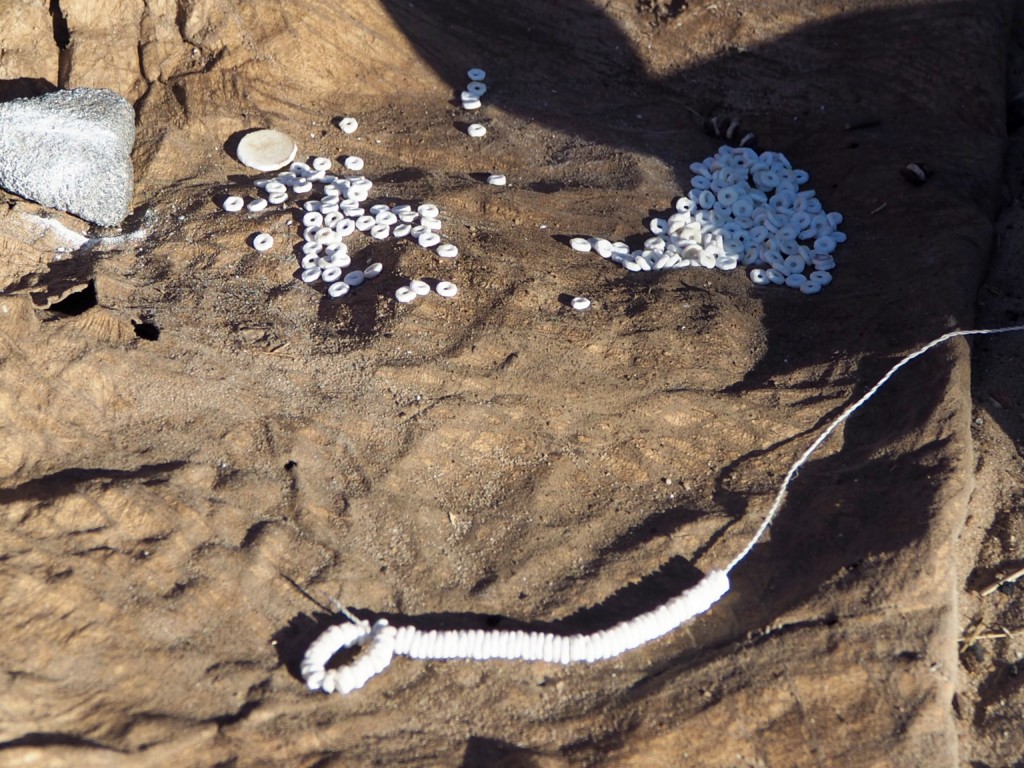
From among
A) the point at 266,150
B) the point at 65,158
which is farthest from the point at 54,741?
the point at 266,150

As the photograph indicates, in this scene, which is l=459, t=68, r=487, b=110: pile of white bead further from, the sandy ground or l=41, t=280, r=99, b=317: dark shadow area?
l=41, t=280, r=99, b=317: dark shadow area

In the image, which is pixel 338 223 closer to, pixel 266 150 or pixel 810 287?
pixel 266 150

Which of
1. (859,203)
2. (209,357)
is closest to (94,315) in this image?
(209,357)

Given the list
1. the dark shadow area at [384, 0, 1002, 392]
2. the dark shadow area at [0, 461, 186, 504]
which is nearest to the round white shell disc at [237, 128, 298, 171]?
the dark shadow area at [384, 0, 1002, 392]

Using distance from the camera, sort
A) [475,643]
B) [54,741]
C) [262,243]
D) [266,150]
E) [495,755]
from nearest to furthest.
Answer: [54,741], [495,755], [475,643], [262,243], [266,150]

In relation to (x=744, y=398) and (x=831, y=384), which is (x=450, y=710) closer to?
(x=744, y=398)

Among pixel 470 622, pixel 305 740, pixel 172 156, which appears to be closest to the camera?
pixel 305 740

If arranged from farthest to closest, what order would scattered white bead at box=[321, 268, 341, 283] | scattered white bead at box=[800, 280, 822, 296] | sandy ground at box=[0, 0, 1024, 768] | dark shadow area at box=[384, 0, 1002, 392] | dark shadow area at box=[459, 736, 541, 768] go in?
1. dark shadow area at box=[384, 0, 1002, 392]
2. scattered white bead at box=[800, 280, 822, 296]
3. scattered white bead at box=[321, 268, 341, 283]
4. sandy ground at box=[0, 0, 1024, 768]
5. dark shadow area at box=[459, 736, 541, 768]
